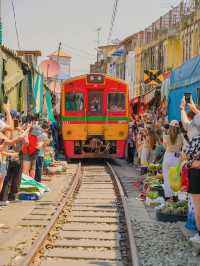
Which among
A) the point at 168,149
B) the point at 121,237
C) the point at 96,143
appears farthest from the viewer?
the point at 96,143

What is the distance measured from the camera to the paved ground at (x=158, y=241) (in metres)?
7.55

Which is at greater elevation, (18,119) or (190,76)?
(190,76)

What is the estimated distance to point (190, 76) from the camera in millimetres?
13242

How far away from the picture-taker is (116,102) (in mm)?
23078

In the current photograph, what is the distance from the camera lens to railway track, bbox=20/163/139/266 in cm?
752

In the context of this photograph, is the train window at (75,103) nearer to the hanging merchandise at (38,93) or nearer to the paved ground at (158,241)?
the hanging merchandise at (38,93)

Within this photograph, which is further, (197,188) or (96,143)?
(96,143)

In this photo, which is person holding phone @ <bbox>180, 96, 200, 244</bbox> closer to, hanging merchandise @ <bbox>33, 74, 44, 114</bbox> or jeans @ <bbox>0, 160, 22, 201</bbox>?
jeans @ <bbox>0, 160, 22, 201</bbox>

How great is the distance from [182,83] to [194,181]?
7198 millimetres

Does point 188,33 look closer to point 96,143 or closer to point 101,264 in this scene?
point 96,143

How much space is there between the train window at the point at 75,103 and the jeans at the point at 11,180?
10793 mm

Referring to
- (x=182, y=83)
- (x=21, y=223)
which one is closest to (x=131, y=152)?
(x=182, y=83)

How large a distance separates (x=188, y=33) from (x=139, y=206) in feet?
72.8

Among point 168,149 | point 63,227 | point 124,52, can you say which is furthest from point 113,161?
point 124,52
